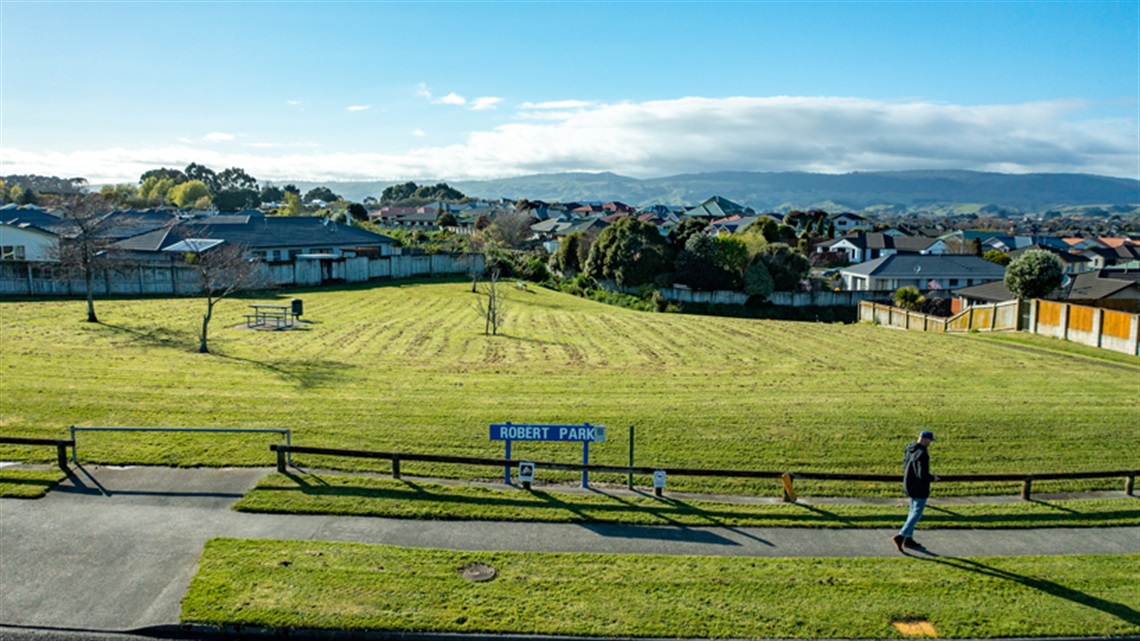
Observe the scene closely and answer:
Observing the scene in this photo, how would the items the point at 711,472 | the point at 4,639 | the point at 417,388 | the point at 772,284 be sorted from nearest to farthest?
1. the point at 4,639
2. the point at 711,472
3. the point at 417,388
4. the point at 772,284

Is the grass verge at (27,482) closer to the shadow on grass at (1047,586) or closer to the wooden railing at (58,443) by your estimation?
the wooden railing at (58,443)

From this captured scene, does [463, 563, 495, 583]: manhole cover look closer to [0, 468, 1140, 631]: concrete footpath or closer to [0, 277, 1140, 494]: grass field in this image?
[0, 468, 1140, 631]: concrete footpath

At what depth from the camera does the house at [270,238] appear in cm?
5162

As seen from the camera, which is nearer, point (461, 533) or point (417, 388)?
point (461, 533)

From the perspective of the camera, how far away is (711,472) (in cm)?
1377

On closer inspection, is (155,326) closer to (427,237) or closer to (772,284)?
(772,284)

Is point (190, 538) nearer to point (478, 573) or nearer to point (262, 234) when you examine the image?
point (478, 573)

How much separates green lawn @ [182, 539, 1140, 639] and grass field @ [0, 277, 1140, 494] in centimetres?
369

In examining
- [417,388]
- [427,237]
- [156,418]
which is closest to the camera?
[156,418]

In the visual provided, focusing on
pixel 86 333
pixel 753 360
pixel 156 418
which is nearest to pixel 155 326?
pixel 86 333

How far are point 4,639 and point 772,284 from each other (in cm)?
5463

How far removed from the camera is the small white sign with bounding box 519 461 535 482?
14086 mm

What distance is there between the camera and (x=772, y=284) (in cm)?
5812

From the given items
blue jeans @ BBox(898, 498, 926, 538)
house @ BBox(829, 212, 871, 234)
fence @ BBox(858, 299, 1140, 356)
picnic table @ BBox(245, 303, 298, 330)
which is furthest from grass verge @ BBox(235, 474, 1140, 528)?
house @ BBox(829, 212, 871, 234)
